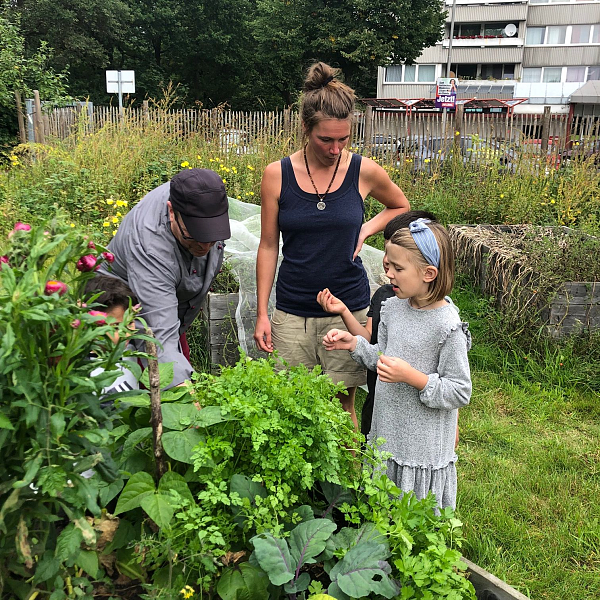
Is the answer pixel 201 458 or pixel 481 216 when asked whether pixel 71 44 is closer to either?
pixel 481 216

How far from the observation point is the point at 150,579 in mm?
1477

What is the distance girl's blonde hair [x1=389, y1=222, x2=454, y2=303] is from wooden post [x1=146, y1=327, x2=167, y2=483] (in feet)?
3.55

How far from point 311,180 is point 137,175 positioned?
4.47 m

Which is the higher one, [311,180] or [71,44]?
[71,44]

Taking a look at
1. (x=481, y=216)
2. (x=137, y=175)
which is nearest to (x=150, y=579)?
(x=137, y=175)

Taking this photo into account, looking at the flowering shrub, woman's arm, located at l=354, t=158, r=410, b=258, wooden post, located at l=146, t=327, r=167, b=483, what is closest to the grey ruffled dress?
woman's arm, located at l=354, t=158, r=410, b=258

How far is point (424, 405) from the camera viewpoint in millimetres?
2217

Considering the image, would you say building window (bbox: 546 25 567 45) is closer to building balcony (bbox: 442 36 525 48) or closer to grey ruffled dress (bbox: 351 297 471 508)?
building balcony (bbox: 442 36 525 48)

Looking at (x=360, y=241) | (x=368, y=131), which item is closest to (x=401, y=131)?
(x=368, y=131)

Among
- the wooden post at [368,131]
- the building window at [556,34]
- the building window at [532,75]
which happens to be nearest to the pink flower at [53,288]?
the wooden post at [368,131]

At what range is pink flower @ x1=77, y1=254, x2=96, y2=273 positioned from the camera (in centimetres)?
115

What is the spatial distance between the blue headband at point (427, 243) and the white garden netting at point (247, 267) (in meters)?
2.02

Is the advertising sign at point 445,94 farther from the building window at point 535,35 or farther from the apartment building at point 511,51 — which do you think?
the building window at point 535,35

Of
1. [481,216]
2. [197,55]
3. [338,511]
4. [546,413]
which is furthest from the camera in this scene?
[197,55]
